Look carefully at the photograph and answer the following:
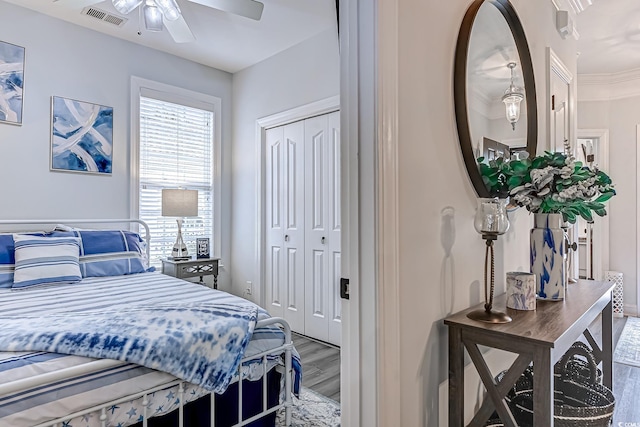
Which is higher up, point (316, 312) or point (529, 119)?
point (529, 119)

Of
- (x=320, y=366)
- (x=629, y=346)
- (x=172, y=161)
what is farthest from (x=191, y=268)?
(x=629, y=346)

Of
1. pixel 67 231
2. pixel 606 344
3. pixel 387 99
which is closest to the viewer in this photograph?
pixel 387 99

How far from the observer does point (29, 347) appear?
1.29 m

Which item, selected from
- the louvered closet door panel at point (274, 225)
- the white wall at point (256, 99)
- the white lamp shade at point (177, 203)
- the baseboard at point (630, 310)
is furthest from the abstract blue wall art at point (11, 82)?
the baseboard at point (630, 310)

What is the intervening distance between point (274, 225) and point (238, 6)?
2030mm

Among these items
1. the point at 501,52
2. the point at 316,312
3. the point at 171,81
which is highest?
the point at 171,81

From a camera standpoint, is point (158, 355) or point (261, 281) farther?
point (261, 281)

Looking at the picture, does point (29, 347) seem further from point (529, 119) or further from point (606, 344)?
point (606, 344)

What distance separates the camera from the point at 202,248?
3.77 metres

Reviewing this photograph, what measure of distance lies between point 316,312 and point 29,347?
2376mm

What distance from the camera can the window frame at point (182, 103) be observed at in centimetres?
346

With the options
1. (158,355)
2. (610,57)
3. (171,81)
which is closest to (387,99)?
(158,355)

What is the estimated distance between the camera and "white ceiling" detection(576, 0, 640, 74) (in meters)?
2.82

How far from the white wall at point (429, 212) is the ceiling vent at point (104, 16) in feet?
9.01
